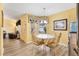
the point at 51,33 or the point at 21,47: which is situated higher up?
the point at 51,33

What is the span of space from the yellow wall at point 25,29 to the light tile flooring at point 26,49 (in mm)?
82

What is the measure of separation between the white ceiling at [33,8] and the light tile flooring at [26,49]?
0.42 meters

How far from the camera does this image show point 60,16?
73.6 inches

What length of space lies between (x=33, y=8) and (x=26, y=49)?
654 mm

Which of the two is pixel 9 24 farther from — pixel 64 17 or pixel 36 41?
pixel 64 17

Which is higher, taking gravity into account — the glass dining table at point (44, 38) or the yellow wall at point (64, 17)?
the yellow wall at point (64, 17)

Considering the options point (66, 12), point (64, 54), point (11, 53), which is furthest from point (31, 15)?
point (64, 54)

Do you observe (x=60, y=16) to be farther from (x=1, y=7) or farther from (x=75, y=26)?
(x=1, y=7)

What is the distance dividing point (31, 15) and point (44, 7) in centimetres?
24

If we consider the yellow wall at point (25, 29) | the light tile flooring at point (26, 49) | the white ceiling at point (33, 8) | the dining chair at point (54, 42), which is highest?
the white ceiling at point (33, 8)

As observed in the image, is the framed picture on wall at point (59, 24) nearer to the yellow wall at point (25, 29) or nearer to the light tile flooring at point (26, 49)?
the light tile flooring at point (26, 49)

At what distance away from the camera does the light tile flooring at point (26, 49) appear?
1842 millimetres

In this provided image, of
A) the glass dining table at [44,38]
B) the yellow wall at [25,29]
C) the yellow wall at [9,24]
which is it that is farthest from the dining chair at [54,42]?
the yellow wall at [9,24]

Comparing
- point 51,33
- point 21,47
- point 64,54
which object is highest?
point 51,33
